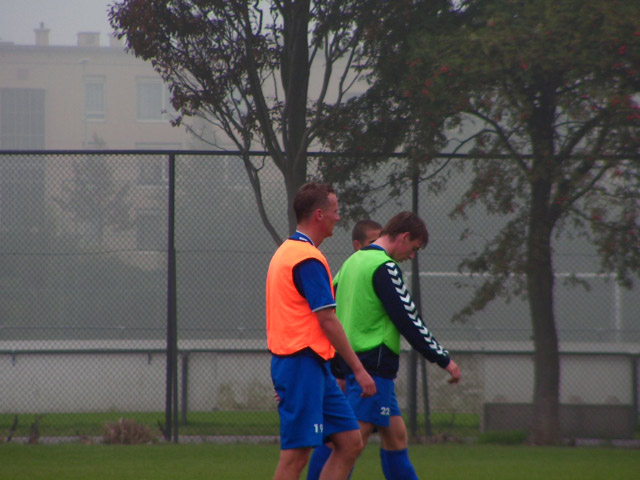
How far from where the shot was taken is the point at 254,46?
944 centimetres

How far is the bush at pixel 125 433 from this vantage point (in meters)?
9.04

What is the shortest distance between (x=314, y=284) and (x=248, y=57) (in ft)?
19.0

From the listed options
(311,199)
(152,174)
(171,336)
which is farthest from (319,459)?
(152,174)

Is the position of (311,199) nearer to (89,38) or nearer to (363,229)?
(363,229)

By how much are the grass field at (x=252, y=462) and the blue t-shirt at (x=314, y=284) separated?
132 inches

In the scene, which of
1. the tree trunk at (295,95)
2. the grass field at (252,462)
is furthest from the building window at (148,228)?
the grass field at (252,462)

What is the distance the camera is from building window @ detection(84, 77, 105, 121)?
32750mm

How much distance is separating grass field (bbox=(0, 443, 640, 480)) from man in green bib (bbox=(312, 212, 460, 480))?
2.15 m

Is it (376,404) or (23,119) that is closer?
(376,404)

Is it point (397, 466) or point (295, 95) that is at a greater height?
point (295, 95)

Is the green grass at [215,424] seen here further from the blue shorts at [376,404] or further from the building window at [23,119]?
the building window at [23,119]

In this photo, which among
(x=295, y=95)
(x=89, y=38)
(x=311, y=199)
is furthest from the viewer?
(x=89, y=38)

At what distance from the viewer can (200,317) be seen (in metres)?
12.9

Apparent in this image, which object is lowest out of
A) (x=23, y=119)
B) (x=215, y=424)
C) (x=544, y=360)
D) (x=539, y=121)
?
(x=215, y=424)
